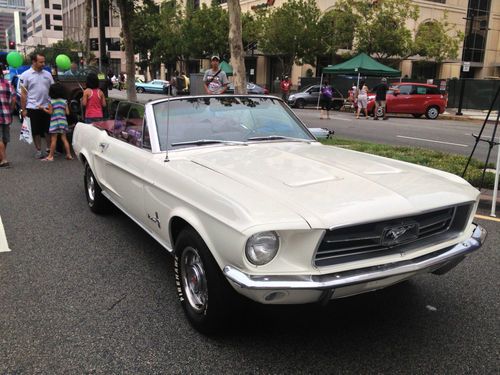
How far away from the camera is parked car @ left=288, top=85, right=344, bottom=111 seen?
3058 cm

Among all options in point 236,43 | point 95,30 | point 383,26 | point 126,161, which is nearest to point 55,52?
point 383,26

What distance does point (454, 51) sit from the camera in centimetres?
4275

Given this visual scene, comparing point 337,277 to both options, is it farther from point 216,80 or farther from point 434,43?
point 434,43

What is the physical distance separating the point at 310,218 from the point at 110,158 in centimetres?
286

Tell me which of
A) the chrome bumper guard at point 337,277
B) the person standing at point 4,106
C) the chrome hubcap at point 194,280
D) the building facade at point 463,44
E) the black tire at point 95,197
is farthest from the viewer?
the building facade at point 463,44

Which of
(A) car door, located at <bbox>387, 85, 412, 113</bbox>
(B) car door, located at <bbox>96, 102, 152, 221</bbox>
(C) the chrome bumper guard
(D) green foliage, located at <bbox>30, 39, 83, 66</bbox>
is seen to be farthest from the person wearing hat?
(A) car door, located at <bbox>387, 85, 412, 113</bbox>

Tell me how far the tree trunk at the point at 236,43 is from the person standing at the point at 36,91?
475 cm

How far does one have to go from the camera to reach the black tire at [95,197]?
579 centimetres

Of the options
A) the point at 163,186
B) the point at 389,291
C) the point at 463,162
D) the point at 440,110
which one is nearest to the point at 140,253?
the point at 163,186

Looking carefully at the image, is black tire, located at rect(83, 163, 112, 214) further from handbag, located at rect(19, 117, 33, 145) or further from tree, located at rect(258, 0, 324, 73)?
tree, located at rect(258, 0, 324, 73)

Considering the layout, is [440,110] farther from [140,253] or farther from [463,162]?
[140,253]

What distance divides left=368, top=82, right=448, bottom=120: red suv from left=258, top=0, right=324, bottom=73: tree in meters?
16.0

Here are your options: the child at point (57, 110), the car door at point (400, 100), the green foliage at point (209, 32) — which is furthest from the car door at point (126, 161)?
the green foliage at point (209, 32)

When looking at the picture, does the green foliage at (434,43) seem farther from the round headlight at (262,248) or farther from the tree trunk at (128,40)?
the round headlight at (262,248)
